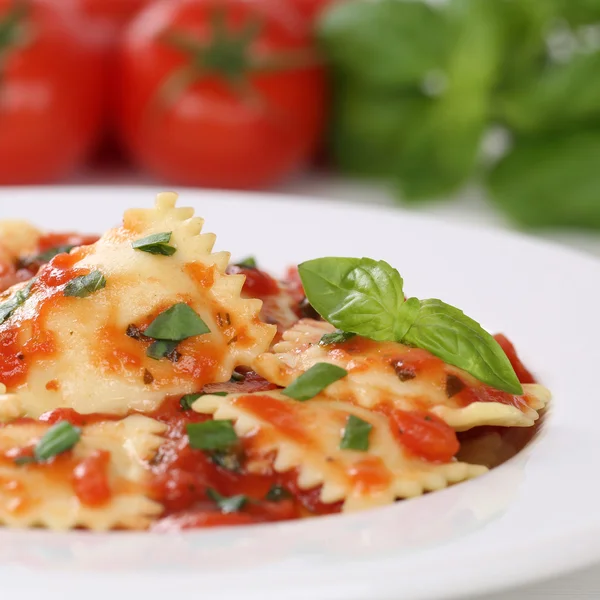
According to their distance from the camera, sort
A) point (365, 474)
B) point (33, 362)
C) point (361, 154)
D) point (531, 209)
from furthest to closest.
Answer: point (361, 154), point (531, 209), point (33, 362), point (365, 474)

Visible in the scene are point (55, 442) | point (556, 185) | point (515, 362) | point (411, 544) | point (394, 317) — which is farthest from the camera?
point (556, 185)

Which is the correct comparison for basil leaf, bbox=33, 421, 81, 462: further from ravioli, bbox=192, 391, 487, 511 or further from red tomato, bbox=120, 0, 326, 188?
red tomato, bbox=120, 0, 326, 188

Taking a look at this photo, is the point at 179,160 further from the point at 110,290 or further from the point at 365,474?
the point at 365,474

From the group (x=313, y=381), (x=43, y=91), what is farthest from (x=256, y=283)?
(x=43, y=91)

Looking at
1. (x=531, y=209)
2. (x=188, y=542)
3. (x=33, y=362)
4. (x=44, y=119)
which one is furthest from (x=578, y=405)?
(x=44, y=119)

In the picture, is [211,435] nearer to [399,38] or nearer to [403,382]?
[403,382]

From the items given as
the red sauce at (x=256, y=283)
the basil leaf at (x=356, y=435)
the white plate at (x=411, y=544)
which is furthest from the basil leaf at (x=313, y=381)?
the red sauce at (x=256, y=283)

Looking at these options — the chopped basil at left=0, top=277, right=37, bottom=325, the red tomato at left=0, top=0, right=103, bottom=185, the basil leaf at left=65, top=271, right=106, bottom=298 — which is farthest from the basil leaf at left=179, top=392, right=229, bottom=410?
the red tomato at left=0, top=0, right=103, bottom=185
